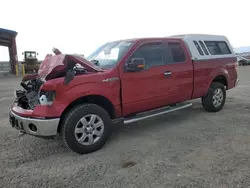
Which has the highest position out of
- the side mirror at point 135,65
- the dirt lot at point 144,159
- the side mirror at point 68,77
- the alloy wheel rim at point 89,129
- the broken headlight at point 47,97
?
the side mirror at point 135,65

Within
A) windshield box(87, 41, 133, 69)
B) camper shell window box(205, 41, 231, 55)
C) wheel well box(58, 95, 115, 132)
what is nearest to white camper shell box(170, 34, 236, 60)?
camper shell window box(205, 41, 231, 55)

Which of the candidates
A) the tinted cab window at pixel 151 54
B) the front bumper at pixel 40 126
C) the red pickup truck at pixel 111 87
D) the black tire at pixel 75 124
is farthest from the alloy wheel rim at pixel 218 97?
the front bumper at pixel 40 126

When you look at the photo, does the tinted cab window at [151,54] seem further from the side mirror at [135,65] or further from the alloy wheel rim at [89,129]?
the alloy wheel rim at [89,129]

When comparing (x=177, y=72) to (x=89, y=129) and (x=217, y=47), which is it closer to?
(x=217, y=47)

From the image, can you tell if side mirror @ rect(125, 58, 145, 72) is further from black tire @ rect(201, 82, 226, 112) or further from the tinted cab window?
black tire @ rect(201, 82, 226, 112)

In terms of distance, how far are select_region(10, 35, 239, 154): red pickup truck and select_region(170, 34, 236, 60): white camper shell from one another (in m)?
0.03

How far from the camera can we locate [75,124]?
147 inches

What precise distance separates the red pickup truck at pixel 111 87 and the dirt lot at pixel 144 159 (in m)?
0.40

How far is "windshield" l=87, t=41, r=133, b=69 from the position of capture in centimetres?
443

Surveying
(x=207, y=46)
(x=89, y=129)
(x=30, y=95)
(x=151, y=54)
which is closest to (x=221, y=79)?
(x=207, y=46)

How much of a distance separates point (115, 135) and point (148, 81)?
126 cm

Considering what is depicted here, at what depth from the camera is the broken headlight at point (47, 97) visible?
143 inches

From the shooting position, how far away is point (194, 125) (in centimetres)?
520

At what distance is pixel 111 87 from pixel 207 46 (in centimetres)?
320
